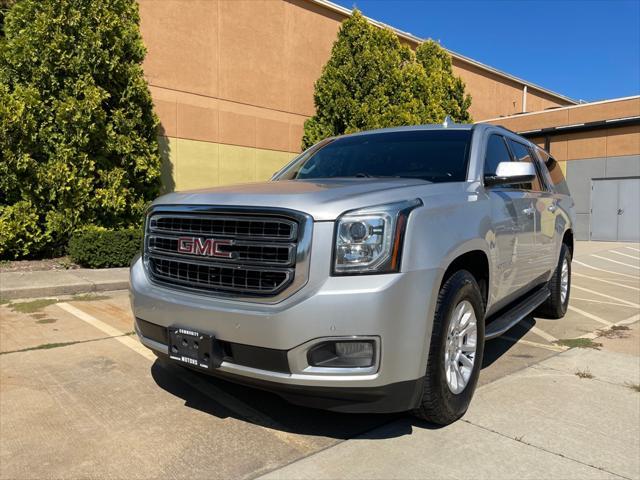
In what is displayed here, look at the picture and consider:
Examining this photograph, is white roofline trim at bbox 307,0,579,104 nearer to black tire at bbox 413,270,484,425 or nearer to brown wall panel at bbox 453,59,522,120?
brown wall panel at bbox 453,59,522,120

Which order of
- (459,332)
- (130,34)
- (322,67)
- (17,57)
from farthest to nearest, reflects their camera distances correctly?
(322,67), (130,34), (17,57), (459,332)

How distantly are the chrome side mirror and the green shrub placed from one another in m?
6.97

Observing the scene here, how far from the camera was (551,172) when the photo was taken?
6328 millimetres

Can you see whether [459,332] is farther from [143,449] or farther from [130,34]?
[130,34]

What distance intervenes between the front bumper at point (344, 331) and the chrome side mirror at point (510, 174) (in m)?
1.24

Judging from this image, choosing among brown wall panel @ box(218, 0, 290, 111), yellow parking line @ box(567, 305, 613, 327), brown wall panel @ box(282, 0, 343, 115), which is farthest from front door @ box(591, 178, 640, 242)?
yellow parking line @ box(567, 305, 613, 327)

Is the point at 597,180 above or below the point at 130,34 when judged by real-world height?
below

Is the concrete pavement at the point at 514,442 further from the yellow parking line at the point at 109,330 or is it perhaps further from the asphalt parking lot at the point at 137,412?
the yellow parking line at the point at 109,330

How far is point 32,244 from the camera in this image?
9.51 meters

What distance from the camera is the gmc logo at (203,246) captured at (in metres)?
2.90

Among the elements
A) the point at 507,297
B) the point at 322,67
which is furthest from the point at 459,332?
the point at 322,67

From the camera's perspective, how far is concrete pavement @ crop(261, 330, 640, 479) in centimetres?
268

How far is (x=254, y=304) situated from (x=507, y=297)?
8.12 ft

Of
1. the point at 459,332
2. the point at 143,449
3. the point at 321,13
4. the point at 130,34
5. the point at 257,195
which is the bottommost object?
the point at 143,449
